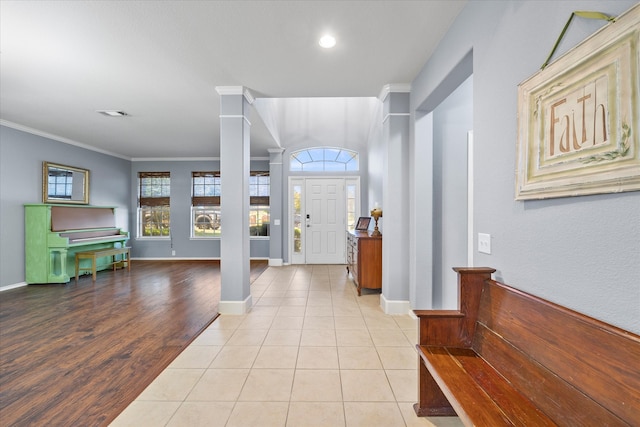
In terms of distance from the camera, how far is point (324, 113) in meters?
6.15

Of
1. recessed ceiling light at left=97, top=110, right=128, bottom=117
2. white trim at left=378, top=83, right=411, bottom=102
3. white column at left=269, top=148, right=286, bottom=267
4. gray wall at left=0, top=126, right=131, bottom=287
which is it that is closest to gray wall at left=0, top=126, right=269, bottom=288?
gray wall at left=0, top=126, right=131, bottom=287

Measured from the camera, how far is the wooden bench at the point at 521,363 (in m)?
0.87

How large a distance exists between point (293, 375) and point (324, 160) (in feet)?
16.6

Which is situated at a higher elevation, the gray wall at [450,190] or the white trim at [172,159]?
the white trim at [172,159]

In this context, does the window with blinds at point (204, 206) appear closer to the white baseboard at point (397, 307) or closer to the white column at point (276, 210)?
the white column at point (276, 210)

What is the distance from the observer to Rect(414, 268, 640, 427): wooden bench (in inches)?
34.2

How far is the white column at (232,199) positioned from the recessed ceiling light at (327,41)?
1225 mm

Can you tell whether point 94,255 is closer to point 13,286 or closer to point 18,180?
point 13,286

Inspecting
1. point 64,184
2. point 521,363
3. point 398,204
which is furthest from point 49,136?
point 521,363

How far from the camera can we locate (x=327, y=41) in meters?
2.38

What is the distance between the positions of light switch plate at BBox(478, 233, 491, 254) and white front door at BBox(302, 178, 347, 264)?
4.56 meters

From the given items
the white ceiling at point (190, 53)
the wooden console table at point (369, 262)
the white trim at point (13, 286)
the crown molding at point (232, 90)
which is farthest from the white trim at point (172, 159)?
the wooden console table at point (369, 262)

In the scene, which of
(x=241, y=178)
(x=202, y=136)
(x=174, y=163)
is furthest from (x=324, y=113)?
(x=174, y=163)

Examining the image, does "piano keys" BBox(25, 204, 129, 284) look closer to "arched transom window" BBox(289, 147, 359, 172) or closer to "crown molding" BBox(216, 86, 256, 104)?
"crown molding" BBox(216, 86, 256, 104)
